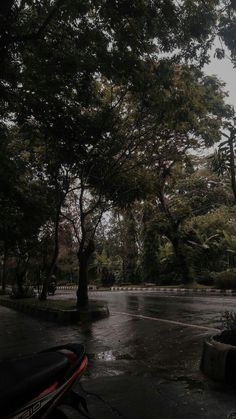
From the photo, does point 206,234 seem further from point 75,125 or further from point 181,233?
point 75,125

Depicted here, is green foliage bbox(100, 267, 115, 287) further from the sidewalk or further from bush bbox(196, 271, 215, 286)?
the sidewalk

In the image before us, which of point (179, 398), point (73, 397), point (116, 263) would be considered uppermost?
point (116, 263)

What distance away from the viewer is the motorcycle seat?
8.41ft

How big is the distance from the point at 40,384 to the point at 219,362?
3.51 meters

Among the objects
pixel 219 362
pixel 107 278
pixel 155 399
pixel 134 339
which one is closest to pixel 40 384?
pixel 155 399

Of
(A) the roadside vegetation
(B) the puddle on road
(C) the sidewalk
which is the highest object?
(A) the roadside vegetation

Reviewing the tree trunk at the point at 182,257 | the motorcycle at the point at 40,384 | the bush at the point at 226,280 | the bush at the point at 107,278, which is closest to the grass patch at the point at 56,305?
the bush at the point at 226,280

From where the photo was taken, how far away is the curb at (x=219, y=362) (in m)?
5.45

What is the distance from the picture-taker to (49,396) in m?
2.85

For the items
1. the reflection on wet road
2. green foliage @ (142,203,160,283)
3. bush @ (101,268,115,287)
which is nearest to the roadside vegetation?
the reflection on wet road

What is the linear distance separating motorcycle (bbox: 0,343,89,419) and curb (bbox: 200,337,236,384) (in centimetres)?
277

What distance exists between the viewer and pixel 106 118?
1429cm

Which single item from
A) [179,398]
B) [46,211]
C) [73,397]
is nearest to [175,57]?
[179,398]

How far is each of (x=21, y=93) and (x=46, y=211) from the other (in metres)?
8.33
